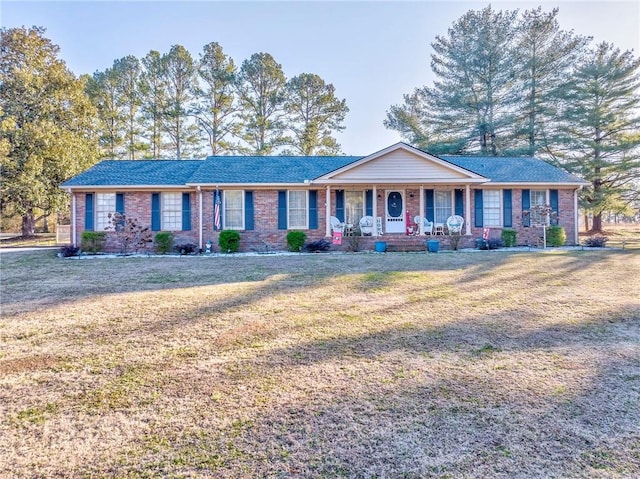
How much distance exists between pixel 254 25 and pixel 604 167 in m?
22.0

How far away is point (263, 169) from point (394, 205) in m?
5.76

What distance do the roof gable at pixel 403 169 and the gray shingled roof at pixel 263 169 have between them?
6.59 feet

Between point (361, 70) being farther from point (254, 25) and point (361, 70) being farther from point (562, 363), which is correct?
point (562, 363)

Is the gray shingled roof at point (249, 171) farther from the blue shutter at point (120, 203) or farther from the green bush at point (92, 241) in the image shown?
the green bush at point (92, 241)

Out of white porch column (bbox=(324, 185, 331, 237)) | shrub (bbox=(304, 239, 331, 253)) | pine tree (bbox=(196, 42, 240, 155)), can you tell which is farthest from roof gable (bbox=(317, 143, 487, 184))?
pine tree (bbox=(196, 42, 240, 155))

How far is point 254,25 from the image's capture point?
611 inches

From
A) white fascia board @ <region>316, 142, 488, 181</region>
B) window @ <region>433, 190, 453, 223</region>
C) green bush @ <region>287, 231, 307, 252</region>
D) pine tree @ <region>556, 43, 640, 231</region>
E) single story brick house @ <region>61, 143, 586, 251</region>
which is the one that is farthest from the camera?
pine tree @ <region>556, 43, 640, 231</region>

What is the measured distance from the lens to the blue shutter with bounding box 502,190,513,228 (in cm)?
1437

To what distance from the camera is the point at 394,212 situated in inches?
569

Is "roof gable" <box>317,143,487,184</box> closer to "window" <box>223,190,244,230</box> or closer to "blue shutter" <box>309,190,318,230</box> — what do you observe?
"blue shutter" <box>309,190,318,230</box>

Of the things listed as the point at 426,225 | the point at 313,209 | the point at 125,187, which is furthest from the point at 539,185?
the point at 125,187

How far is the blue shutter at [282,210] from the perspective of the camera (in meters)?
13.9

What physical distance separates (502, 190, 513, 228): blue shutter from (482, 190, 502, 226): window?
0.50 feet

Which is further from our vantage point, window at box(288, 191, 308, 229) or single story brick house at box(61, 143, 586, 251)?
window at box(288, 191, 308, 229)
